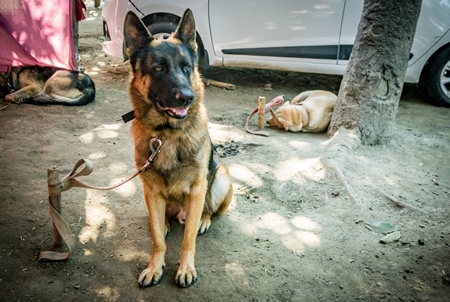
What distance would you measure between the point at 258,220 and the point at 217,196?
1.72 feet

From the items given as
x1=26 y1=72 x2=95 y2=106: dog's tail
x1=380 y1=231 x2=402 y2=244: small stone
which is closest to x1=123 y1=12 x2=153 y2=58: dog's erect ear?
x1=380 y1=231 x2=402 y2=244: small stone

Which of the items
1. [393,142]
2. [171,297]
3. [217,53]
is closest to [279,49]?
[217,53]

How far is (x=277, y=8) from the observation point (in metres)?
6.54

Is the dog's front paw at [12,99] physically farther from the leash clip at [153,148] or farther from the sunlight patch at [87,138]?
the leash clip at [153,148]

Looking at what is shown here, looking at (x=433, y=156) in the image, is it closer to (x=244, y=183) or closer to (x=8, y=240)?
(x=244, y=183)

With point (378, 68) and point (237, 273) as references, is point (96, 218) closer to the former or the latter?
point (237, 273)

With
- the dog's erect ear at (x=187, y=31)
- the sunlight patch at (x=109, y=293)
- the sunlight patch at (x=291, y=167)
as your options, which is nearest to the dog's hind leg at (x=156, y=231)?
the sunlight patch at (x=109, y=293)

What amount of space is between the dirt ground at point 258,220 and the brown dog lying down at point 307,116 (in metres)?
0.15

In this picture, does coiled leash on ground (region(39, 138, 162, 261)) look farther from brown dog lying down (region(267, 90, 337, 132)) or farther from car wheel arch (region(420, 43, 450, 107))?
car wheel arch (region(420, 43, 450, 107))

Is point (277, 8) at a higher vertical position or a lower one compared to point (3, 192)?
higher

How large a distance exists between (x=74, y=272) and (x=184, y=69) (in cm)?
177

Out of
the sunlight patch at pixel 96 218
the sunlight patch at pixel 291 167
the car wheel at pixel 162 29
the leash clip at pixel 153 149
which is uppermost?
the car wheel at pixel 162 29

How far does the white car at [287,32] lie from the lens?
6.36 metres

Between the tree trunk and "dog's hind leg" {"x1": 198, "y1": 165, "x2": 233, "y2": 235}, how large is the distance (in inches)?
89.8
